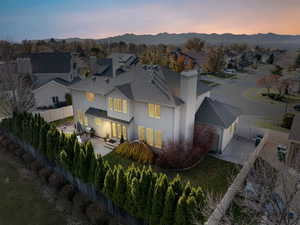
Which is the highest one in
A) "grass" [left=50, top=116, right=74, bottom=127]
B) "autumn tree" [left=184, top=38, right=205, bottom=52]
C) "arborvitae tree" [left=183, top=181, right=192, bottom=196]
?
"autumn tree" [left=184, top=38, right=205, bottom=52]

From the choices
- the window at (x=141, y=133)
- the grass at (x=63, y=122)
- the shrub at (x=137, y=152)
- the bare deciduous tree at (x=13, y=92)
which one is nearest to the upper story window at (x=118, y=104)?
the window at (x=141, y=133)

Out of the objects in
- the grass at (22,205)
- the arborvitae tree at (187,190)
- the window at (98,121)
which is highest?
the arborvitae tree at (187,190)

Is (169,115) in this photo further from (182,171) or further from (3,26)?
(3,26)

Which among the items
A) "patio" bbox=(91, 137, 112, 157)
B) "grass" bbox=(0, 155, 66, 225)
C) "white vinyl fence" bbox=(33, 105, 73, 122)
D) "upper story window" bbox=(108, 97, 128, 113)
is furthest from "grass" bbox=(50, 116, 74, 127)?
"grass" bbox=(0, 155, 66, 225)

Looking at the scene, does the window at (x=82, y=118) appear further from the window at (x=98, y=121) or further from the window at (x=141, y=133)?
the window at (x=141, y=133)

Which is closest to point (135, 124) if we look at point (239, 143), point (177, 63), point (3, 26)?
point (239, 143)

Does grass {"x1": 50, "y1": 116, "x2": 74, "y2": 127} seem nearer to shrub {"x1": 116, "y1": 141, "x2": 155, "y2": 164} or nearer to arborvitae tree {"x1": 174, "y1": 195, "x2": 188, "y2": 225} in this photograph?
shrub {"x1": 116, "y1": 141, "x2": 155, "y2": 164}
